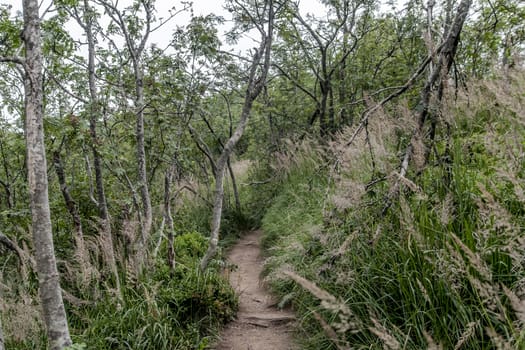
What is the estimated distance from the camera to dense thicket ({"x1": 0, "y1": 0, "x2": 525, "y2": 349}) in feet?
8.08

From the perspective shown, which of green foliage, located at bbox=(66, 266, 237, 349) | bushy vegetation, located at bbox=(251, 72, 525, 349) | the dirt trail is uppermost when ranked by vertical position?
bushy vegetation, located at bbox=(251, 72, 525, 349)

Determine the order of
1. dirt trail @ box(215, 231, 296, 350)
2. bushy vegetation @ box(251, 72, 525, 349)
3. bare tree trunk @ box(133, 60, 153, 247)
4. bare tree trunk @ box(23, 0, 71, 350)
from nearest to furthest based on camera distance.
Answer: bushy vegetation @ box(251, 72, 525, 349) → bare tree trunk @ box(23, 0, 71, 350) → dirt trail @ box(215, 231, 296, 350) → bare tree trunk @ box(133, 60, 153, 247)

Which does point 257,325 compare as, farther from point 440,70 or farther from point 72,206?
point 440,70

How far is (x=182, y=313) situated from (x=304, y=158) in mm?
5266

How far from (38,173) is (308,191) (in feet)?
12.8

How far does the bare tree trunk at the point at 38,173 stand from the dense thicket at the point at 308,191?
0.15 feet

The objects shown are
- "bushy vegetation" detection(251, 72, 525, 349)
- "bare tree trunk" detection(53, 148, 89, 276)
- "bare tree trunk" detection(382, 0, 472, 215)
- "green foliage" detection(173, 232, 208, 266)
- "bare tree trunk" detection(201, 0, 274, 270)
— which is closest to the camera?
"bushy vegetation" detection(251, 72, 525, 349)

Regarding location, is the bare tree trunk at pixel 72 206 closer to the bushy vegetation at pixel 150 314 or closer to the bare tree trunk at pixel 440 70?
the bushy vegetation at pixel 150 314

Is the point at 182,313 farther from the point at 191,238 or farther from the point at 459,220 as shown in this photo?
the point at 459,220

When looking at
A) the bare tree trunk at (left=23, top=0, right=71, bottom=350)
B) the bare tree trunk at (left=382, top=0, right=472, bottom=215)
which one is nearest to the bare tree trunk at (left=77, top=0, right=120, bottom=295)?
the bare tree trunk at (left=23, top=0, right=71, bottom=350)

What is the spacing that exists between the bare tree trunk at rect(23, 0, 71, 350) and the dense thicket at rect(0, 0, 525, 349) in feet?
0.15

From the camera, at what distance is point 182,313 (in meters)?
4.20

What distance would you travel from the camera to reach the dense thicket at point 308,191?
2.46 m

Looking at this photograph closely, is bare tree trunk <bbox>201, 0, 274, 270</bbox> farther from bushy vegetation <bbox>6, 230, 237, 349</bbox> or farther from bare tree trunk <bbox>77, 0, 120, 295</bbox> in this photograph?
bare tree trunk <bbox>77, 0, 120, 295</bbox>
